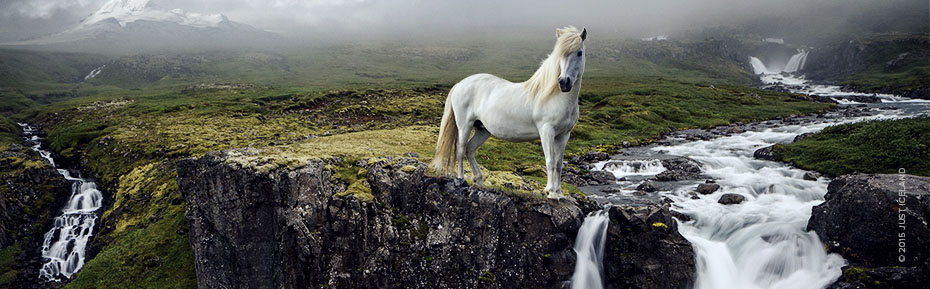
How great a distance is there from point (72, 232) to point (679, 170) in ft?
114

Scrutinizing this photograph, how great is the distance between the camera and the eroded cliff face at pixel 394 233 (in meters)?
12.2

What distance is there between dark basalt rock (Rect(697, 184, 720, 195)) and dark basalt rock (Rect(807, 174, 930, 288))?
6789mm

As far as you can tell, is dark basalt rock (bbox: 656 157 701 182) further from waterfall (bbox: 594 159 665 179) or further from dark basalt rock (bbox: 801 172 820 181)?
dark basalt rock (bbox: 801 172 820 181)

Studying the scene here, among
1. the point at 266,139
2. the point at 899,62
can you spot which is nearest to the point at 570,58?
the point at 266,139

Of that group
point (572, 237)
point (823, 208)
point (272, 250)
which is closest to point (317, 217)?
point (272, 250)

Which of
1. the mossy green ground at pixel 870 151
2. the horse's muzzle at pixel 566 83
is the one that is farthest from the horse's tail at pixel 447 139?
the mossy green ground at pixel 870 151

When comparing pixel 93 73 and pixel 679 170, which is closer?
pixel 679 170

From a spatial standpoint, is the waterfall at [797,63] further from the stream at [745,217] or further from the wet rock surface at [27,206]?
the wet rock surface at [27,206]

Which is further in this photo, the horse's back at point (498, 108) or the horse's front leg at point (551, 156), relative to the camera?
the horse's back at point (498, 108)

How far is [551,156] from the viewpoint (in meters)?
9.80

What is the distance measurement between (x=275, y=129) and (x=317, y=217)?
26.6 metres

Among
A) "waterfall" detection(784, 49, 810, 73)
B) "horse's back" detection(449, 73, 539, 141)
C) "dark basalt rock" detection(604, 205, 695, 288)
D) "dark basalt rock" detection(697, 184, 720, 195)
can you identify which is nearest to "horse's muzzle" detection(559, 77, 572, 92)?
"horse's back" detection(449, 73, 539, 141)

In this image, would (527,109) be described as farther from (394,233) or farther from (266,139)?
(266,139)

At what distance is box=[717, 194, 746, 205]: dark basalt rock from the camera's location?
16922 mm
